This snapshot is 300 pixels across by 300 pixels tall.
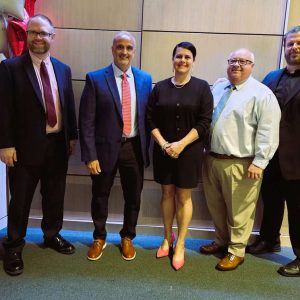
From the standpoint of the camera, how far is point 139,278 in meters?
2.19

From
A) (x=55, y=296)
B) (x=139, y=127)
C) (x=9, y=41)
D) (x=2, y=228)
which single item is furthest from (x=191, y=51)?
(x=2, y=228)

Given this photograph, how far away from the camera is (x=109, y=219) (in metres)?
3.00

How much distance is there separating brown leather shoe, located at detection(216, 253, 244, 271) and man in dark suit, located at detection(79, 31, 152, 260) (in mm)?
691

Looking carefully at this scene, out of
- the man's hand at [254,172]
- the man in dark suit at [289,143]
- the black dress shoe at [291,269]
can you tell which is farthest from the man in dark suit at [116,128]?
the black dress shoe at [291,269]

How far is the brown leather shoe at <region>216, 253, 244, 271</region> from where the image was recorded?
A: 2.34 metres

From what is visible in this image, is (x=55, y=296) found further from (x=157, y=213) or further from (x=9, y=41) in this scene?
(x=9, y=41)

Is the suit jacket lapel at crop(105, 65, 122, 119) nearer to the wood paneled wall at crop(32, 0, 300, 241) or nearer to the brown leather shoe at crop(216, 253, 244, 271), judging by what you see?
the wood paneled wall at crop(32, 0, 300, 241)

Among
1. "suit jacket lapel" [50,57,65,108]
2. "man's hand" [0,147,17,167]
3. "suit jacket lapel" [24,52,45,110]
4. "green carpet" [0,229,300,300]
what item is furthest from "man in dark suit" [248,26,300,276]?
"man's hand" [0,147,17,167]

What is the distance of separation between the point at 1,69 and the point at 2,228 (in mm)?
1569

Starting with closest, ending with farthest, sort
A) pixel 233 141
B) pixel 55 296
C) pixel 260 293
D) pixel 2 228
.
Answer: pixel 55 296, pixel 260 293, pixel 233 141, pixel 2 228

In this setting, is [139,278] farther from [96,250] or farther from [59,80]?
Result: [59,80]

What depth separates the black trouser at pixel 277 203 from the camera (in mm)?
2316

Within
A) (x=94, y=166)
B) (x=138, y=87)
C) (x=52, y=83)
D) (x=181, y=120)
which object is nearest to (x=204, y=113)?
(x=181, y=120)

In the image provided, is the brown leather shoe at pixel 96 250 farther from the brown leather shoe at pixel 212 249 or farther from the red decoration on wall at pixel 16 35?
the red decoration on wall at pixel 16 35
